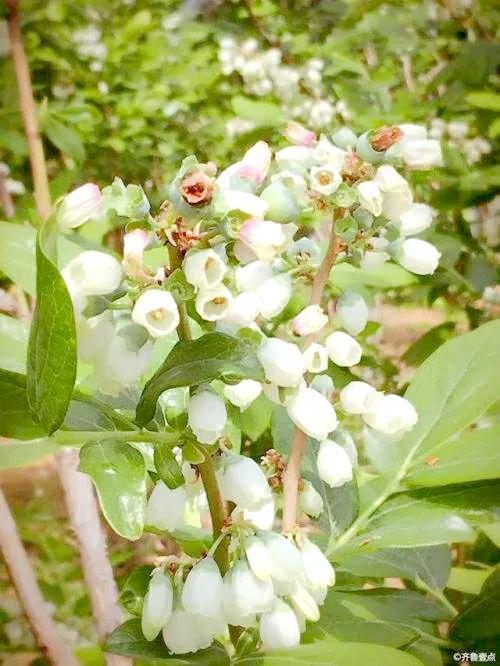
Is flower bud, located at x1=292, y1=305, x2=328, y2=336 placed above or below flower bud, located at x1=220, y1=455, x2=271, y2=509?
above

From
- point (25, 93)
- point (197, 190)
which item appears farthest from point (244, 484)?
point (25, 93)

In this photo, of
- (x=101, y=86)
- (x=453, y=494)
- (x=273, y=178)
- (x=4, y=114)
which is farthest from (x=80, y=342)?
(x=101, y=86)

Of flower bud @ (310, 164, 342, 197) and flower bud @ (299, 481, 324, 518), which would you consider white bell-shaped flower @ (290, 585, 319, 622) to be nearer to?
flower bud @ (299, 481, 324, 518)

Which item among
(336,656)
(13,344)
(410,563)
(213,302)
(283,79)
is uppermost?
(213,302)

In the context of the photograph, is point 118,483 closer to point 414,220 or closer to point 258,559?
point 258,559

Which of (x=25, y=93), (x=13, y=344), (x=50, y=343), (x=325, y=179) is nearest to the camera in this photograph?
(x=50, y=343)

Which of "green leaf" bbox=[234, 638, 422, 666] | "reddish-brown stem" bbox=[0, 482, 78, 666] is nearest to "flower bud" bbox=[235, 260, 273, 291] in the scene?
"green leaf" bbox=[234, 638, 422, 666]

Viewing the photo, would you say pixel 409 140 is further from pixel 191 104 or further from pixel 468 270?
pixel 191 104
